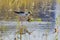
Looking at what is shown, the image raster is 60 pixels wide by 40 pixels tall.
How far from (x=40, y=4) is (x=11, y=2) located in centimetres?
36

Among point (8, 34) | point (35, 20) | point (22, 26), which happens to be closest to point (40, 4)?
point (35, 20)

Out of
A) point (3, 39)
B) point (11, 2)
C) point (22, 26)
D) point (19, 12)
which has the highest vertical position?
point (11, 2)

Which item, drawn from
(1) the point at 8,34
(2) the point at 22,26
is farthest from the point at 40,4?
(1) the point at 8,34

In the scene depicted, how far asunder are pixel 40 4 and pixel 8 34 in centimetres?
53

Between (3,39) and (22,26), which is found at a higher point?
(22,26)

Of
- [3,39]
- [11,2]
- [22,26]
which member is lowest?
[3,39]

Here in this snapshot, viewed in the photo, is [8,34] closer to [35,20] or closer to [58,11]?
[35,20]

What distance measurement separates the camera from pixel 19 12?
1.66 metres

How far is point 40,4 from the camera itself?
1.67 m

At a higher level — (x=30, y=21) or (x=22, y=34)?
(x=30, y=21)

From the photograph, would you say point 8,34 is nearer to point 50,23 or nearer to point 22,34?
point 22,34

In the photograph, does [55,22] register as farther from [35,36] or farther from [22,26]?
[22,26]

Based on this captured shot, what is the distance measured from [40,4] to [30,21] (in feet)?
0.80

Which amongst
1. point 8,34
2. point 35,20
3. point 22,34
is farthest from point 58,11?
point 8,34
